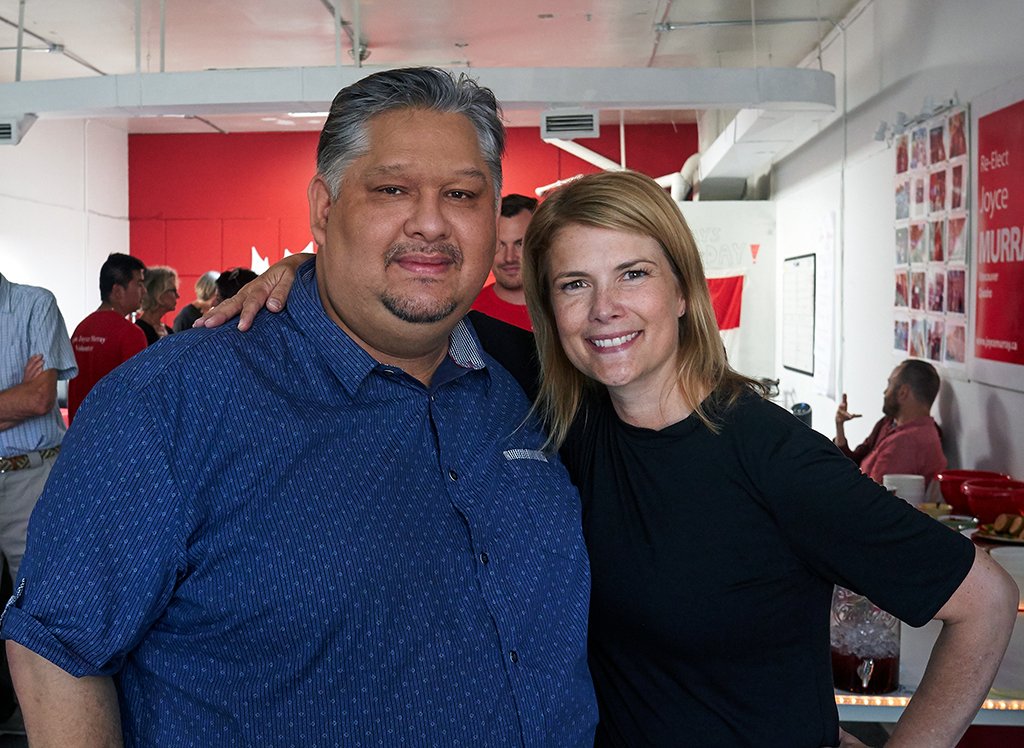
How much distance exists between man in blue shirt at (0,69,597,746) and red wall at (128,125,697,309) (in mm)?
9488

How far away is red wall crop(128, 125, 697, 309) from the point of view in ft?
35.9

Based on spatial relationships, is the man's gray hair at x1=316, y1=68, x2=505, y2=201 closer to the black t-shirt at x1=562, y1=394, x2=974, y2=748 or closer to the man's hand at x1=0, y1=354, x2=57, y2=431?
the black t-shirt at x1=562, y1=394, x2=974, y2=748

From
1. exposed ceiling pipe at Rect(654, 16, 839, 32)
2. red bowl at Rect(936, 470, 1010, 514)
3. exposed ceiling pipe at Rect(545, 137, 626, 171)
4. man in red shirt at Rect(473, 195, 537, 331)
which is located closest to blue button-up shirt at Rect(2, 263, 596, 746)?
red bowl at Rect(936, 470, 1010, 514)

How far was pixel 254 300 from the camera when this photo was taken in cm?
160

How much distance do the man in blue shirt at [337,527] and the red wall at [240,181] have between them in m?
9.49

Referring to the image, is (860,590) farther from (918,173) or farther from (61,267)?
(61,267)

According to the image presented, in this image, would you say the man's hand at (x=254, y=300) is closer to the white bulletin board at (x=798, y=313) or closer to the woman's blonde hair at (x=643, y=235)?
the woman's blonde hair at (x=643, y=235)

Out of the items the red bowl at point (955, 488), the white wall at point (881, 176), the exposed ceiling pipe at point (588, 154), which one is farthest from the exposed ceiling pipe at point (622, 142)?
the red bowl at point (955, 488)

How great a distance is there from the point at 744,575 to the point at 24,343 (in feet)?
10.6

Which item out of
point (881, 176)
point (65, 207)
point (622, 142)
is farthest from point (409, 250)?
point (65, 207)

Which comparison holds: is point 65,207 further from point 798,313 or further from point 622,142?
point 798,313

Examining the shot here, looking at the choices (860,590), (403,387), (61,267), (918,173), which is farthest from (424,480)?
(61,267)

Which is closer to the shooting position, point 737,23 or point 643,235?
point 643,235

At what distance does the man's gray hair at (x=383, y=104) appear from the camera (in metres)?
1.57
